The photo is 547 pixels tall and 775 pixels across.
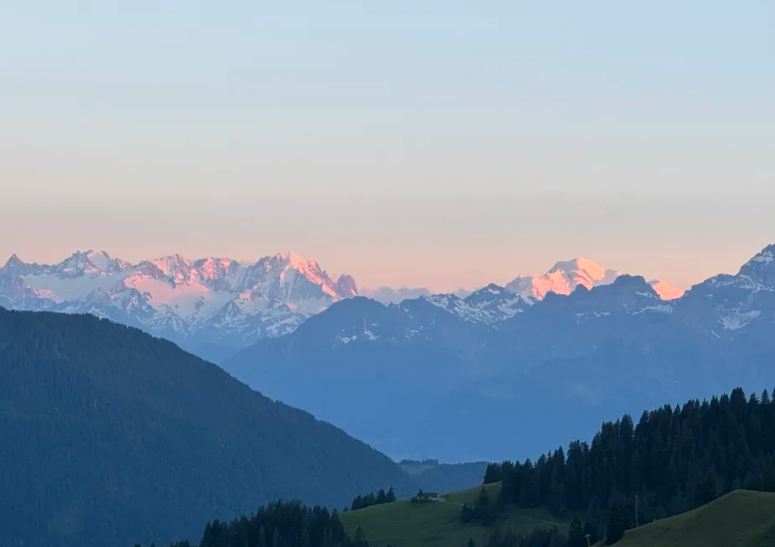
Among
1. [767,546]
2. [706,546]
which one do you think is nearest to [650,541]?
[706,546]

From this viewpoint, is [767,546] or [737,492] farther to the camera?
[737,492]

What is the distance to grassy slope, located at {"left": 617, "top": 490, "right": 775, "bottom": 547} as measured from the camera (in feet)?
604

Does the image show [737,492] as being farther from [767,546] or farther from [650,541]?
[767,546]

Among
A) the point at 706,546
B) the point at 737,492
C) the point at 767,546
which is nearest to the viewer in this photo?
the point at 767,546

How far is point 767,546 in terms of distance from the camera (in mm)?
173000

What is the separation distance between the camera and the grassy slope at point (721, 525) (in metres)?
184

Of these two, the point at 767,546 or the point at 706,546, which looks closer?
the point at 767,546

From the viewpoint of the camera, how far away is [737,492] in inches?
7785

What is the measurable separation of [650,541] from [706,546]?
410 inches

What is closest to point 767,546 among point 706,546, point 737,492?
point 706,546

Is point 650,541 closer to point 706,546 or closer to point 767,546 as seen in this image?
point 706,546

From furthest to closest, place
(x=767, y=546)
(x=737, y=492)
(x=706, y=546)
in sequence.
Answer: (x=737, y=492)
(x=706, y=546)
(x=767, y=546)

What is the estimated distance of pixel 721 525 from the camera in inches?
7456

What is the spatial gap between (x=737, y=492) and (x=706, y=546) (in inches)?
583
